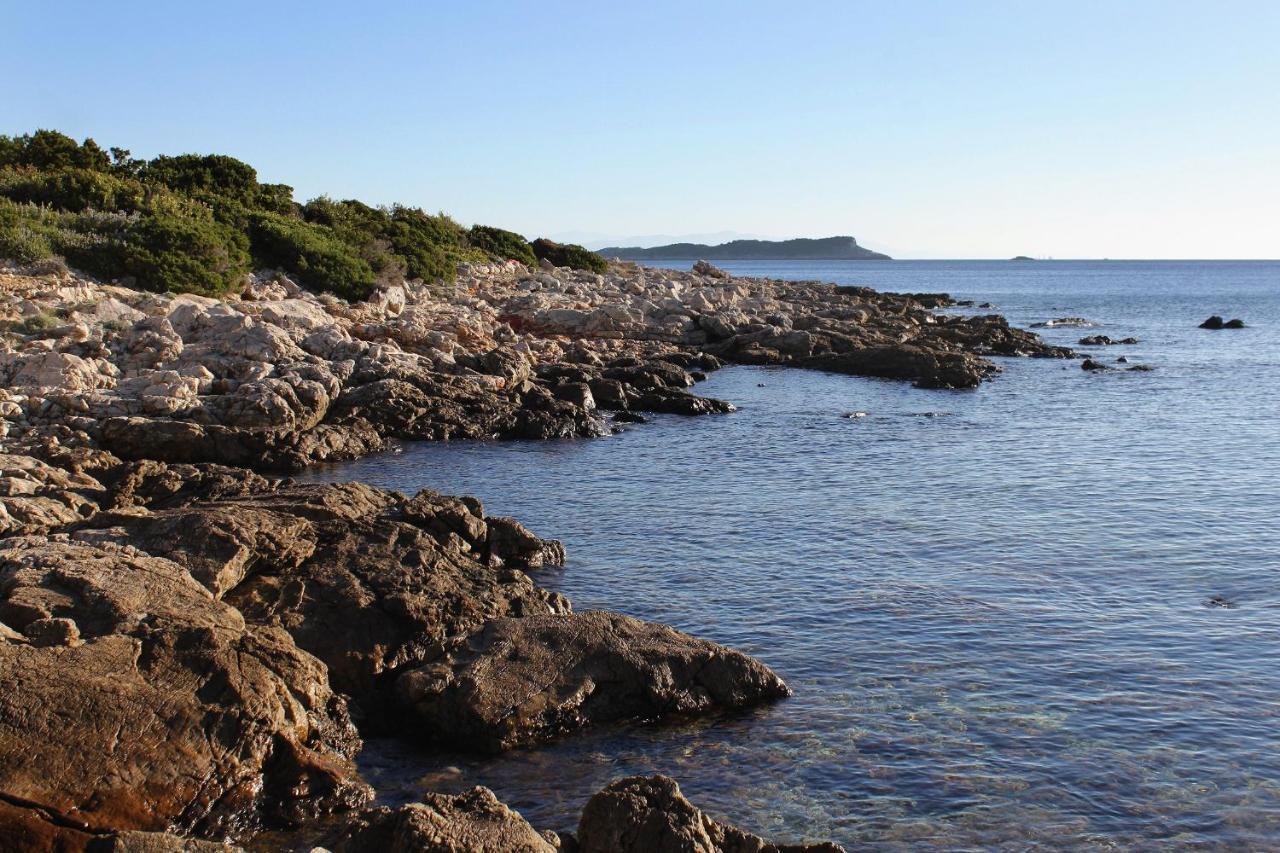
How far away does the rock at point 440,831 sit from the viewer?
7199 millimetres

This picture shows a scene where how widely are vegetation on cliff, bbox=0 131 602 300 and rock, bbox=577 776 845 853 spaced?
106 ft

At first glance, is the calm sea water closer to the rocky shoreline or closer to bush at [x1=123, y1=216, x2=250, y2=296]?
the rocky shoreline

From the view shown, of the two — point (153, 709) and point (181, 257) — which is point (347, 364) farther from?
point (153, 709)

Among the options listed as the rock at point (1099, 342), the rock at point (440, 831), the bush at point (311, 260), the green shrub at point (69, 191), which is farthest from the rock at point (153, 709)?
the rock at point (1099, 342)

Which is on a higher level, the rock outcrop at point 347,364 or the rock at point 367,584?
the rock outcrop at point 347,364

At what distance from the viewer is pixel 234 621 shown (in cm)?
1071

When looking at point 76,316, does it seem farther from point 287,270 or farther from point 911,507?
point 911,507

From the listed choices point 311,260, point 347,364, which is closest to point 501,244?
point 311,260

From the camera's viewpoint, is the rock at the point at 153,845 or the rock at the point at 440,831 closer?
the rock at the point at 153,845

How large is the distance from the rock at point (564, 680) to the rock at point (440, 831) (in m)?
3.14

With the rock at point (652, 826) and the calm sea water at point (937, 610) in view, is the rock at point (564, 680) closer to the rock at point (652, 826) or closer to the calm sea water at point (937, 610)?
the calm sea water at point (937, 610)

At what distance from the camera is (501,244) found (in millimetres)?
76938

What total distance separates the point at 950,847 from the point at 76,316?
83.8 ft

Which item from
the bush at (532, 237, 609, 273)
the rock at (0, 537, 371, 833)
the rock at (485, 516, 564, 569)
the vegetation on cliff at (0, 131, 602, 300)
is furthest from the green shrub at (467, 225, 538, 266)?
the rock at (0, 537, 371, 833)
